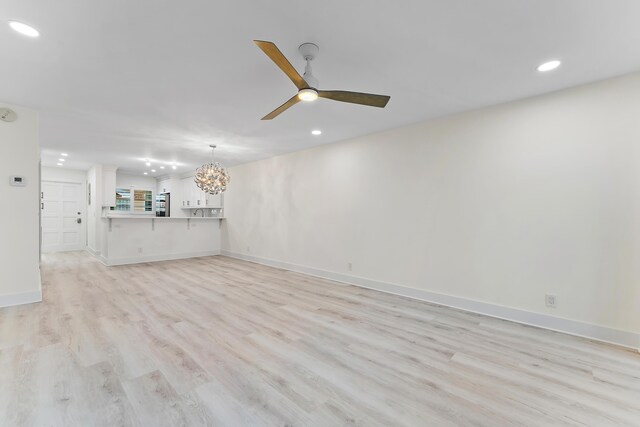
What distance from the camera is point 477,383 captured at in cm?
194

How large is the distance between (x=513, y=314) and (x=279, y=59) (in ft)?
11.5

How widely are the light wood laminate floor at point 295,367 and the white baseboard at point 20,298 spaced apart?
164 mm

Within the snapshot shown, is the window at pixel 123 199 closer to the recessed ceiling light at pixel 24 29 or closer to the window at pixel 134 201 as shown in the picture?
the window at pixel 134 201

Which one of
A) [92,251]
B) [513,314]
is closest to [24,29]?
[513,314]

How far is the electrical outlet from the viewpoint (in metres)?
2.86

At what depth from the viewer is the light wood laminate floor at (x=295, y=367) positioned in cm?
163

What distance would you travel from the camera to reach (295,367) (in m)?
2.12

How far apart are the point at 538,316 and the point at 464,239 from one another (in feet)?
3.53

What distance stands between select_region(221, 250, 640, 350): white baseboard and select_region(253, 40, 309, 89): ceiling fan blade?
123 inches

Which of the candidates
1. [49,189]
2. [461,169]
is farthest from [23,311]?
[49,189]

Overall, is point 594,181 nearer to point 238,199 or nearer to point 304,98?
point 304,98

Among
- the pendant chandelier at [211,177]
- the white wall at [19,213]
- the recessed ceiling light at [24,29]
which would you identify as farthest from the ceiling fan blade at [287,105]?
the white wall at [19,213]

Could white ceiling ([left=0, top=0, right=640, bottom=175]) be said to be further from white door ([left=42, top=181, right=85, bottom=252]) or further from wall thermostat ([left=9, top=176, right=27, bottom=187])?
white door ([left=42, top=181, right=85, bottom=252])

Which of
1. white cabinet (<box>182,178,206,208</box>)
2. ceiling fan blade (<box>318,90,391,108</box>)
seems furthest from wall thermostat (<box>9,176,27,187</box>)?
white cabinet (<box>182,178,206,208</box>)
